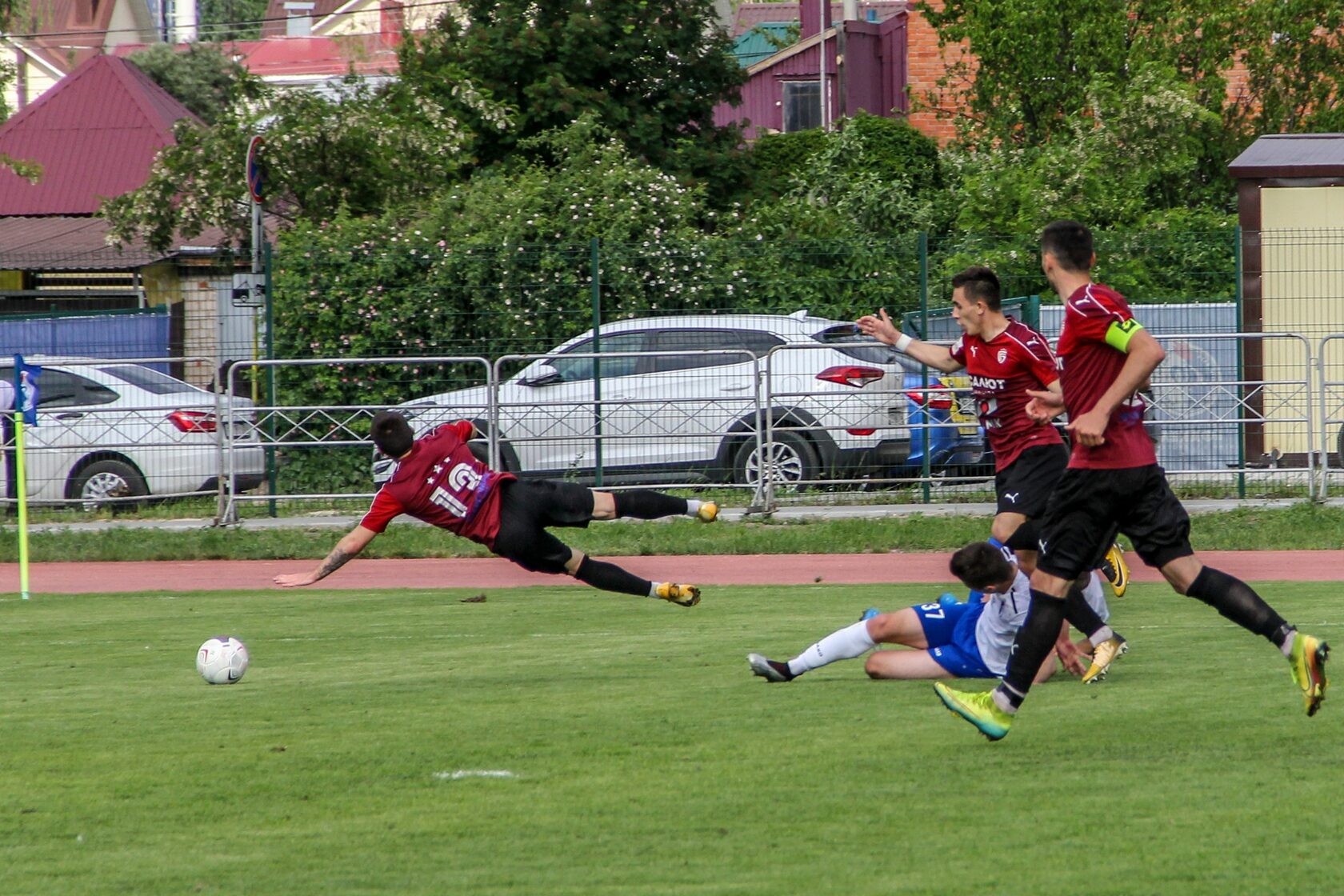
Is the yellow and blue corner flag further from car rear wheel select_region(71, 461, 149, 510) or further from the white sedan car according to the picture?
car rear wheel select_region(71, 461, 149, 510)

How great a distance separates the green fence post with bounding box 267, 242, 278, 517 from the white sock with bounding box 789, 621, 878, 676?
10136 millimetres

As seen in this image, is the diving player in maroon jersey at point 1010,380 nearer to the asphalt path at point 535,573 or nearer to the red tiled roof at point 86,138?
the asphalt path at point 535,573

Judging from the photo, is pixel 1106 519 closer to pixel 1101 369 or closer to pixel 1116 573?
pixel 1101 369

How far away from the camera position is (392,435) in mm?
9008

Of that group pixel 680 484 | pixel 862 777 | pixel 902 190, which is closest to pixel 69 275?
pixel 902 190

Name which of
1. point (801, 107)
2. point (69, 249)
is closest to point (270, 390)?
point (69, 249)

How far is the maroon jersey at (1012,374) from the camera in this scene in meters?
8.30

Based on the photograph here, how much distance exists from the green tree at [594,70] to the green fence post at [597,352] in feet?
29.4

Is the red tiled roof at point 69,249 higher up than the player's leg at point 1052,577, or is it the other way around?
the red tiled roof at point 69,249

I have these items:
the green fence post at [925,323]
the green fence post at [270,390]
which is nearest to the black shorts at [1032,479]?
the green fence post at [925,323]

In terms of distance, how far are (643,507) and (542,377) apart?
7120 mm

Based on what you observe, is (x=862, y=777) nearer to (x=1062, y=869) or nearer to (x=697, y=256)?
(x=1062, y=869)

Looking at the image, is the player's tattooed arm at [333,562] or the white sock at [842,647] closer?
the white sock at [842,647]

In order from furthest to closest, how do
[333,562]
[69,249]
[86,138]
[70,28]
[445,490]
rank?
[70,28] < [86,138] < [69,249] < [445,490] < [333,562]
